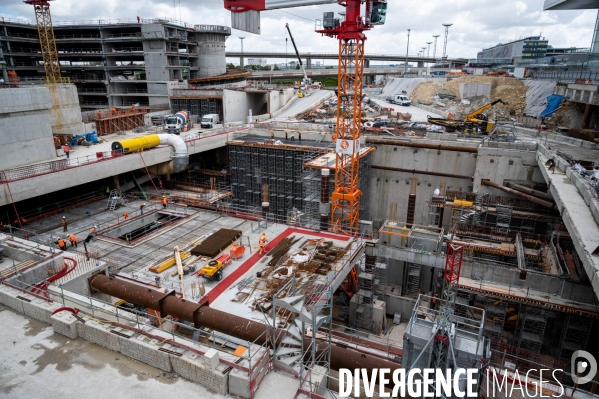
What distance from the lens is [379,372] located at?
12414mm

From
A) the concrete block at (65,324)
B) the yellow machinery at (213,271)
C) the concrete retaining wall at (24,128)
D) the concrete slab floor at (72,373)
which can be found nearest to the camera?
the concrete slab floor at (72,373)

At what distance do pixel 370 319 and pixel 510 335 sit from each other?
7.67 meters

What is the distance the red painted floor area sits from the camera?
17.0 metres

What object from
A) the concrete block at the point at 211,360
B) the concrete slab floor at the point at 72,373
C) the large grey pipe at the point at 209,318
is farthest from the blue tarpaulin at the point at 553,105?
the concrete slab floor at the point at 72,373

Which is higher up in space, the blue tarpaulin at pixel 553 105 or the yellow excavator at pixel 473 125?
the blue tarpaulin at pixel 553 105

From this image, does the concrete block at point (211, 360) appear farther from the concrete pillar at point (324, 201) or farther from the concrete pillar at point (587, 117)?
the concrete pillar at point (587, 117)

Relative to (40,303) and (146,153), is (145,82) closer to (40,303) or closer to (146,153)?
(146,153)

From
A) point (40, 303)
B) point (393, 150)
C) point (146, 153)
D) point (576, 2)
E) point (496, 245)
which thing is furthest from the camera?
point (576, 2)

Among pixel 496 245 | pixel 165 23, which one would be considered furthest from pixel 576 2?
pixel 165 23

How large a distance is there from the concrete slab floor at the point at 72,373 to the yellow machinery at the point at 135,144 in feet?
64.3

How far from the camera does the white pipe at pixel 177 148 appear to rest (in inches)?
1312

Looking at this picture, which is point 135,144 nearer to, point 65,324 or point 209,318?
point 209,318

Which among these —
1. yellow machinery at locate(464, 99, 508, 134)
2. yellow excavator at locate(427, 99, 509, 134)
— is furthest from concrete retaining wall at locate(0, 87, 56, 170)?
yellow machinery at locate(464, 99, 508, 134)

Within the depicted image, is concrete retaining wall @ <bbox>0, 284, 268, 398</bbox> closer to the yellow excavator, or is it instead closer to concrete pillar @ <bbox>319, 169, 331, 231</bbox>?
concrete pillar @ <bbox>319, 169, 331, 231</bbox>
